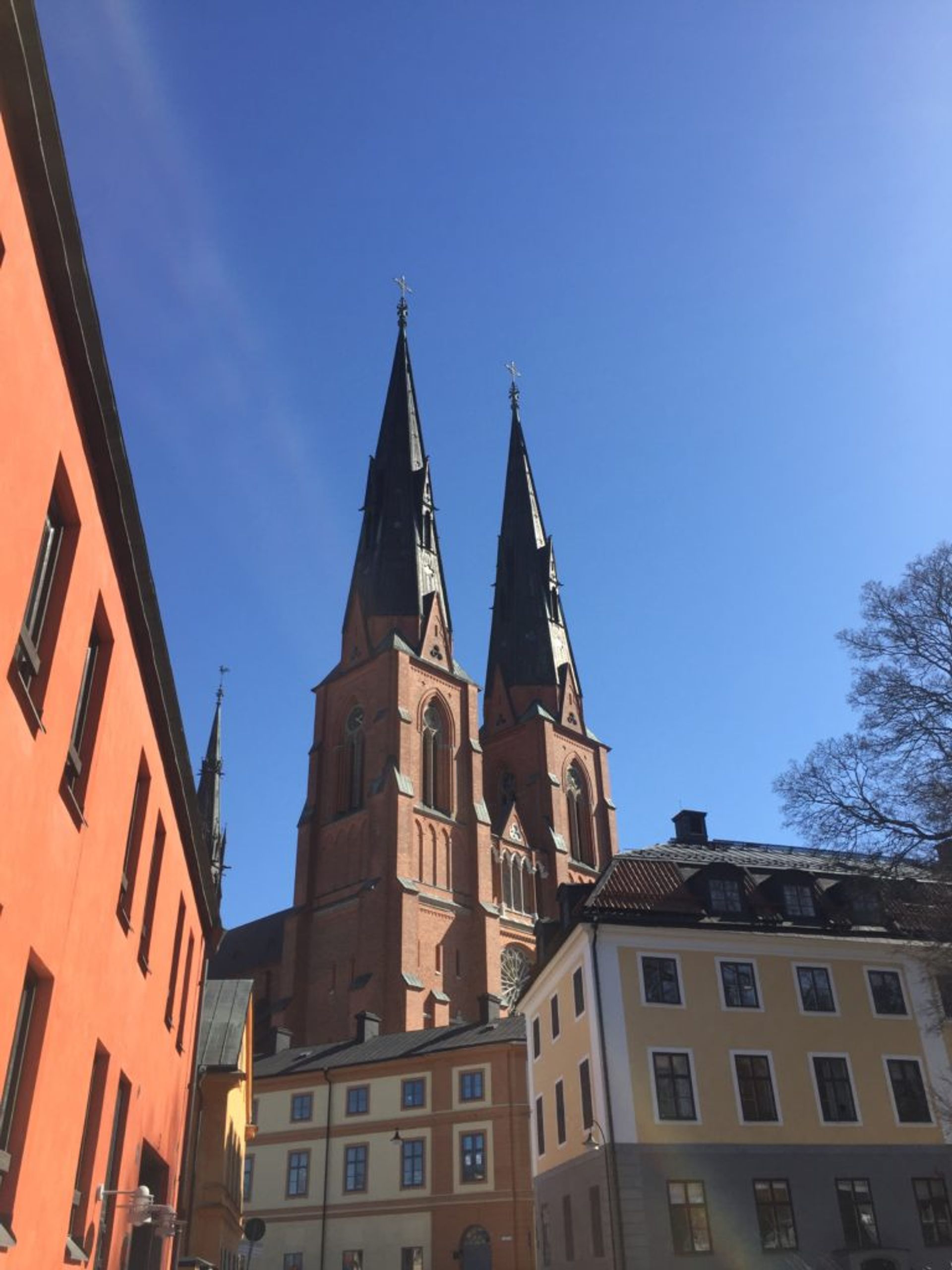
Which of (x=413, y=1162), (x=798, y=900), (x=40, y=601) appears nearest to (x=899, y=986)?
(x=798, y=900)

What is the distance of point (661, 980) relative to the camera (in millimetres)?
23141

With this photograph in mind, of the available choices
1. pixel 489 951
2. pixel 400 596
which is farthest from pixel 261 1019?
pixel 400 596

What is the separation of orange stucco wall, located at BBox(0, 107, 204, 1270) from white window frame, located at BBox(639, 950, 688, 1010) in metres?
13.0

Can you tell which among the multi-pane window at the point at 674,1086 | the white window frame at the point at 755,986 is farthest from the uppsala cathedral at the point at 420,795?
the multi-pane window at the point at 674,1086

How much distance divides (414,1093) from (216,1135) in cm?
1628

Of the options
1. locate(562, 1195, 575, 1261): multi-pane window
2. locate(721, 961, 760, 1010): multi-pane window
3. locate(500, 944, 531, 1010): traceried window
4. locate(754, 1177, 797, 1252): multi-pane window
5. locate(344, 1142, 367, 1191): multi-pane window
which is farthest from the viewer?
locate(500, 944, 531, 1010): traceried window

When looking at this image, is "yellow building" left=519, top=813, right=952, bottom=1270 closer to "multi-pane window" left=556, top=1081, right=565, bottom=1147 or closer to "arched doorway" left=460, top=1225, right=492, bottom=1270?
"multi-pane window" left=556, top=1081, right=565, bottom=1147

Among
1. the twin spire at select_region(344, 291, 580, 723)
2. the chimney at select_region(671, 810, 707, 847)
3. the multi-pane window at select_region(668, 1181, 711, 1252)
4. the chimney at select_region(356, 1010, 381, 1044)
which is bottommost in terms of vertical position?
the multi-pane window at select_region(668, 1181, 711, 1252)

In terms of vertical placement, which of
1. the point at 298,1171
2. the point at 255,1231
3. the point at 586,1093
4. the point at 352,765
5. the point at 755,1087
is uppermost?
the point at 352,765

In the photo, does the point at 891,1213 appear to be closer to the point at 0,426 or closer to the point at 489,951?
the point at 0,426

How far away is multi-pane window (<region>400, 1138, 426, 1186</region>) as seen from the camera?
35438 millimetres

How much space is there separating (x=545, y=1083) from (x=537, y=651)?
47439 millimetres

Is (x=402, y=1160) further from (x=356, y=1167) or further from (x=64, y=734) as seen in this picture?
(x=64, y=734)

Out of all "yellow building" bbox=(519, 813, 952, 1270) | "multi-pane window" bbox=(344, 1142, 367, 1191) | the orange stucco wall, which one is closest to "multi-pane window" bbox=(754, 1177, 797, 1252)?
"yellow building" bbox=(519, 813, 952, 1270)
